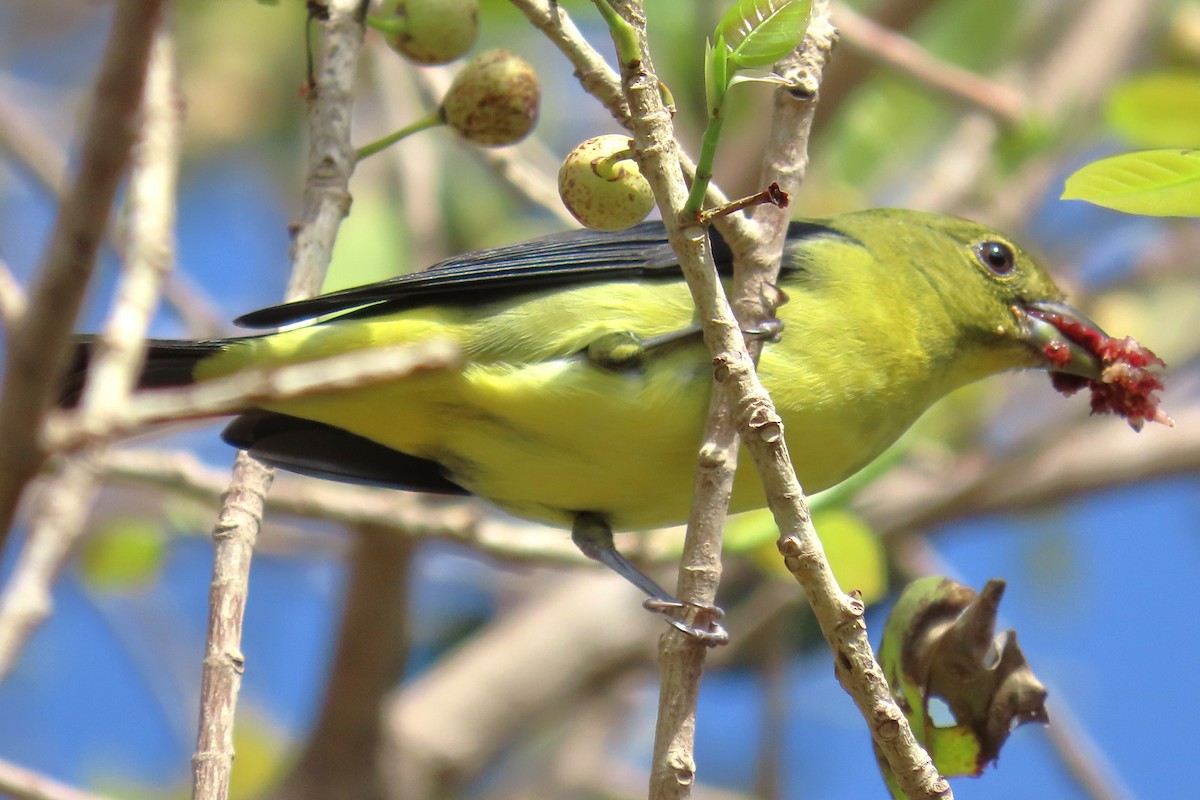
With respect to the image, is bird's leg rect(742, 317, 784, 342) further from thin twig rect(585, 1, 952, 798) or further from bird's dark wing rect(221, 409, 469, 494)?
bird's dark wing rect(221, 409, 469, 494)

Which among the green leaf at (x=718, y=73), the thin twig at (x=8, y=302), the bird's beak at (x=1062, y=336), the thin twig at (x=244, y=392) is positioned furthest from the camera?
the bird's beak at (x=1062, y=336)

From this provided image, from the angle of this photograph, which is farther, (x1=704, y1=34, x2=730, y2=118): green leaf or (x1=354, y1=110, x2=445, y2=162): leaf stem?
(x1=354, y1=110, x2=445, y2=162): leaf stem

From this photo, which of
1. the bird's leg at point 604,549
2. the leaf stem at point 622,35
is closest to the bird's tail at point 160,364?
the bird's leg at point 604,549

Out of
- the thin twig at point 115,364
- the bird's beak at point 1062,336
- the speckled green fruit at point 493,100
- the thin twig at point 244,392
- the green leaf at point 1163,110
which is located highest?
the green leaf at point 1163,110

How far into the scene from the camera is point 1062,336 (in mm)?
3719

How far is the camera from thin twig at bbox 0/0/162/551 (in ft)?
4.47

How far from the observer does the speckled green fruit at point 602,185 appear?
2.28 meters

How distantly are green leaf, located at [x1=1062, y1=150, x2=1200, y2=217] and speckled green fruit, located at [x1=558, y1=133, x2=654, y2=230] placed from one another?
0.66 m

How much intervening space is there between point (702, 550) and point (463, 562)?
4766 millimetres

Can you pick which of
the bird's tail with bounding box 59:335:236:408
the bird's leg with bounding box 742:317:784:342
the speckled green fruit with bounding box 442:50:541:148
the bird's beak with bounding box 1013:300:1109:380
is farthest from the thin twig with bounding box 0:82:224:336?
the bird's beak with bounding box 1013:300:1109:380

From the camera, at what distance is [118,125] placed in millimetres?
1442

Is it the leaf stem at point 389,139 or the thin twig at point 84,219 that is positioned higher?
the leaf stem at point 389,139

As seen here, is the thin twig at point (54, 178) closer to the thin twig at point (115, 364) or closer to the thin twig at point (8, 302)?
the thin twig at point (115, 364)

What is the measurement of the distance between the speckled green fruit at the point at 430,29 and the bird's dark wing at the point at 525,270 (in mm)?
540
